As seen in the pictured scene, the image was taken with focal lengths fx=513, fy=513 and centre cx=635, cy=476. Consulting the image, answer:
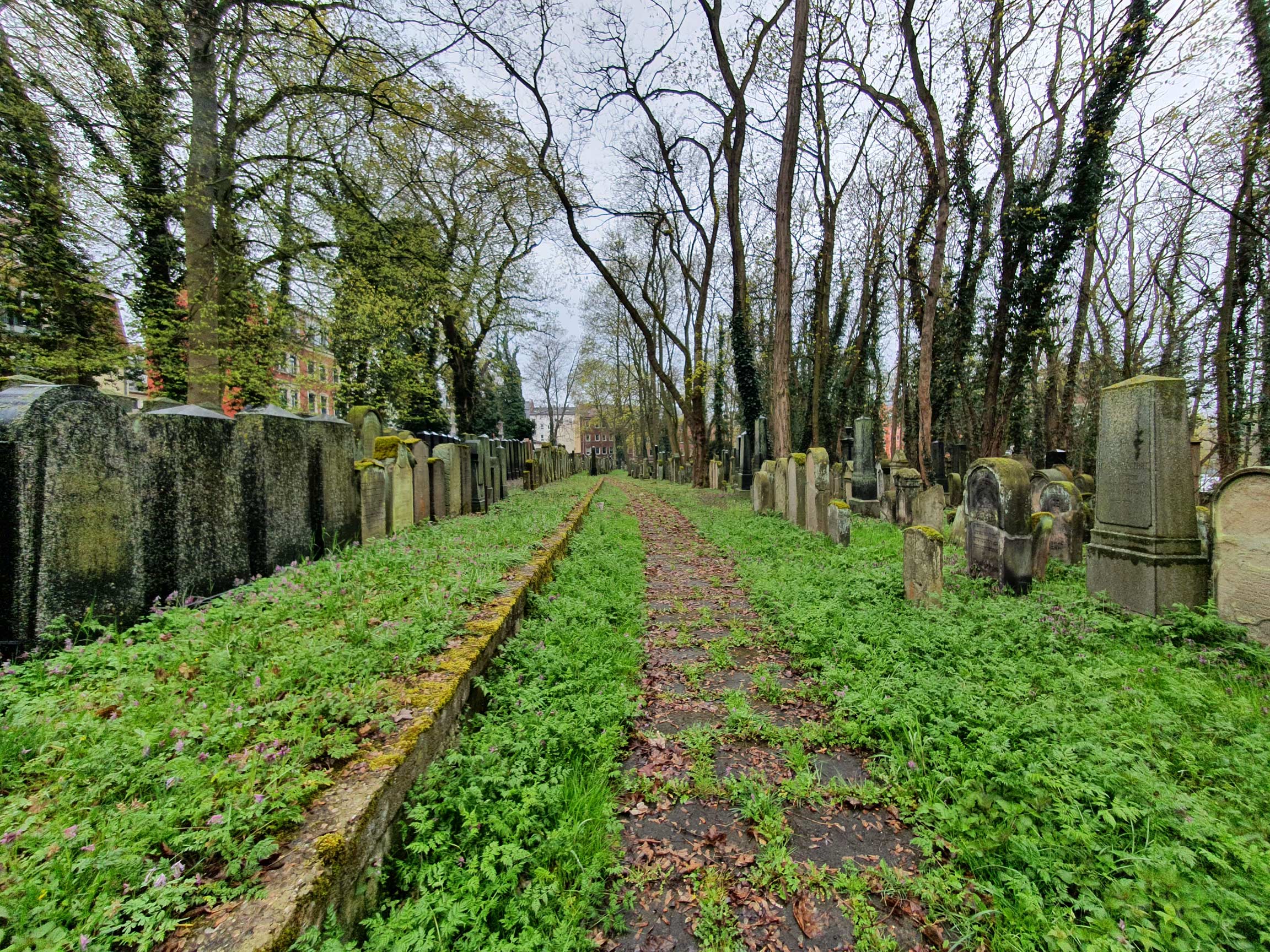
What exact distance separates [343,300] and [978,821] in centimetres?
1294

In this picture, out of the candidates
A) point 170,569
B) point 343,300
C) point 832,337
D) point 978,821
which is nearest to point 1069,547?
point 978,821

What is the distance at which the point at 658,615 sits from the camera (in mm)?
4777

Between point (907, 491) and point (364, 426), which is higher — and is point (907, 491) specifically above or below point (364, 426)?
below

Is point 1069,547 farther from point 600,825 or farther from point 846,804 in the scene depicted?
point 600,825

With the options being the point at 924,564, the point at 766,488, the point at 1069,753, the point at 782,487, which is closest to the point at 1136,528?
the point at 924,564

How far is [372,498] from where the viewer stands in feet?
17.2

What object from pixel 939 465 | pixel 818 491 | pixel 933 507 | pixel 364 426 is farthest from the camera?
pixel 939 465

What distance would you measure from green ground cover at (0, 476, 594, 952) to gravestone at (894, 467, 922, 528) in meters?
7.49

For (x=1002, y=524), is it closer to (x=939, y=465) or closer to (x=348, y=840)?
(x=348, y=840)

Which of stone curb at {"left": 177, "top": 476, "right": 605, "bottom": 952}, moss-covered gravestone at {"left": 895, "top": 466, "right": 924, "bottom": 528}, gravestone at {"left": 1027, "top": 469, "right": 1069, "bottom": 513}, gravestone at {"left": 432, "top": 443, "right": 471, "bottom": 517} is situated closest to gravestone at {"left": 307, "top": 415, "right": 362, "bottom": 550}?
gravestone at {"left": 432, "top": 443, "right": 471, "bottom": 517}

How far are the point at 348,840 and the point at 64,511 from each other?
2296mm

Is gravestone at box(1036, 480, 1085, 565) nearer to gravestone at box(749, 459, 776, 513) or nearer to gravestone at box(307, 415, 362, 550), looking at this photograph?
gravestone at box(749, 459, 776, 513)

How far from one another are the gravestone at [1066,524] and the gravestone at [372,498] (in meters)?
7.05

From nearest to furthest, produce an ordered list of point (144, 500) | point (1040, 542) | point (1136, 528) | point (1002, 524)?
point (144, 500)
point (1136, 528)
point (1002, 524)
point (1040, 542)
